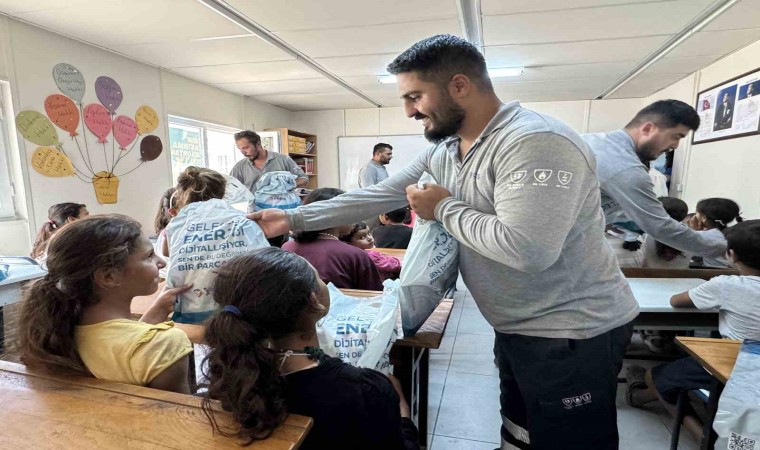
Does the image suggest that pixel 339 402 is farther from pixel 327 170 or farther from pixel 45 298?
pixel 327 170

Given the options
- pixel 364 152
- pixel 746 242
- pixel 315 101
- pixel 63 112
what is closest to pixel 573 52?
pixel 746 242

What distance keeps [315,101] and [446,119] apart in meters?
5.70

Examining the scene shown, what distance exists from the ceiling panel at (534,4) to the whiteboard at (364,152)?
4.11m

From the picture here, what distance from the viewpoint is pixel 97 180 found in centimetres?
350

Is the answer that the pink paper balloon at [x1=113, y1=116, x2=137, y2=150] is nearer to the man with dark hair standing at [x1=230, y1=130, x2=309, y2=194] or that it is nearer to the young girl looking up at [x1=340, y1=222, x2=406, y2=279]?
the man with dark hair standing at [x1=230, y1=130, x2=309, y2=194]

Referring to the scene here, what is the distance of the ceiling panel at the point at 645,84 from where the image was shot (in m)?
4.74

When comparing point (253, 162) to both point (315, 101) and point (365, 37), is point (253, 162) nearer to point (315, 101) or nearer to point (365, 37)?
point (365, 37)

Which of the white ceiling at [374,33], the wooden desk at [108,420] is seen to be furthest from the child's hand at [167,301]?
the white ceiling at [374,33]

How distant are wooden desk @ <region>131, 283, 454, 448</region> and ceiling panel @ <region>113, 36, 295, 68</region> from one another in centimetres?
249

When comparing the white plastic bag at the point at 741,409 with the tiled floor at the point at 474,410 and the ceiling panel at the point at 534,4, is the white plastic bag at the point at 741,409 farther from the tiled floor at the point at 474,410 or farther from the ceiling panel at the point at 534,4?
the ceiling panel at the point at 534,4

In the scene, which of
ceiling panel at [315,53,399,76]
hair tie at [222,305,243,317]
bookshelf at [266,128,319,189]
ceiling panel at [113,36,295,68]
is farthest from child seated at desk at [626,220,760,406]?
bookshelf at [266,128,319,189]

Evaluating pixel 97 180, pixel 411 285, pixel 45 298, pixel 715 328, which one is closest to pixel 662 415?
pixel 715 328

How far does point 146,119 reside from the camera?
401 centimetres

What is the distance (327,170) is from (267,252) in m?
6.53
